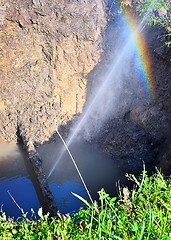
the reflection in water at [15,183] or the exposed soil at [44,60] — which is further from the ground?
the exposed soil at [44,60]

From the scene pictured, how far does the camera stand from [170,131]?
16.5 ft

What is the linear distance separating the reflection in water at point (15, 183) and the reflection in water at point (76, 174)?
2.09ft

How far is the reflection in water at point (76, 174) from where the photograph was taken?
197 inches

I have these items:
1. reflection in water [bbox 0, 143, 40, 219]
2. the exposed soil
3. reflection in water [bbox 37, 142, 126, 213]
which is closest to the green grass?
reflection in water [bbox 0, 143, 40, 219]

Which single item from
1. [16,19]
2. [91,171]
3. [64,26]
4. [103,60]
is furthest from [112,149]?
[16,19]

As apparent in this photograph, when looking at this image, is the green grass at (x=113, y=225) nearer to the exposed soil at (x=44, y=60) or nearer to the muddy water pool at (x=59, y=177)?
the muddy water pool at (x=59, y=177)

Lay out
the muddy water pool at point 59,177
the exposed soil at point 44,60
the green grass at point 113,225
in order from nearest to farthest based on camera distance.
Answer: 1. the green grass at point 113,225
2. the muddy water pool at point 59,177
3. the exposed soil at point 44,60

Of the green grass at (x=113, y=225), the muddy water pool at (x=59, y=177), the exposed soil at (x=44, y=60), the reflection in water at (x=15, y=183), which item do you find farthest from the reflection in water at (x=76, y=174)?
the green grass at (x=113, y=225)

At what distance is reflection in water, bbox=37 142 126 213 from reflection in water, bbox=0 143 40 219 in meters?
0.64

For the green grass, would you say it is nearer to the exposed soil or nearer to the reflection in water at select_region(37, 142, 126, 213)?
the reflection in water at select_region(37, 142, 126, 213)

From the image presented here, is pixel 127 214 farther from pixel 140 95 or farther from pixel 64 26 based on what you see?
pixel 64 26

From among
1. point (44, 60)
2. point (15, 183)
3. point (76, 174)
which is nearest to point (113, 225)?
point (76, 174)

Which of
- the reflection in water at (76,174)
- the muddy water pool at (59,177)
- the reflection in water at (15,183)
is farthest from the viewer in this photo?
the reflection in water at (76,174)

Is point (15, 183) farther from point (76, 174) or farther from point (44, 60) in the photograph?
point (44, 60)
